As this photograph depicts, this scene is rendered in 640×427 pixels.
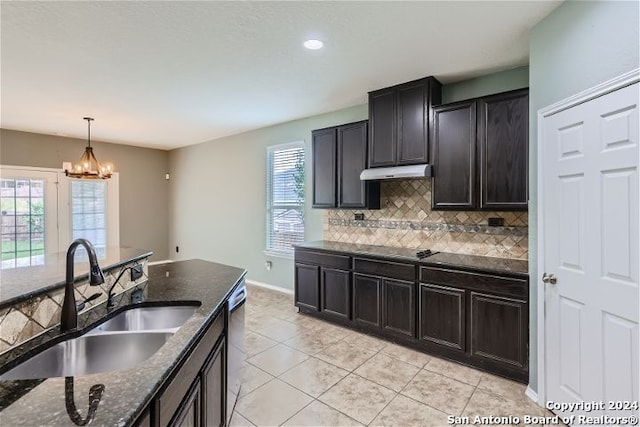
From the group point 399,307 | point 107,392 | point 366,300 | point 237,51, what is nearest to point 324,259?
point 366,300

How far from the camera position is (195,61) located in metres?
2.96

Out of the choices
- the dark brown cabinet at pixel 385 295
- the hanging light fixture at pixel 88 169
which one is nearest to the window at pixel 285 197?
the dark brown cabinet at pixel 385 295

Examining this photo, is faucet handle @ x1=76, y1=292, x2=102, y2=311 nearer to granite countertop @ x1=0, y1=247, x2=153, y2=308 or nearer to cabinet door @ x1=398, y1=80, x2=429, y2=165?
granite countertop @ x1=0, y1=247, x2=153, y2=308

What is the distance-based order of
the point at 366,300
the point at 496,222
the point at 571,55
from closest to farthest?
the point at 571,55, the point at 496,222, the point at 366,300

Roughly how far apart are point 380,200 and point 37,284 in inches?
131

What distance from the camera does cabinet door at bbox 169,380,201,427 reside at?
122cm

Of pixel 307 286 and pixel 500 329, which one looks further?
pixel 307 286

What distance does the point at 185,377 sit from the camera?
1306 mm

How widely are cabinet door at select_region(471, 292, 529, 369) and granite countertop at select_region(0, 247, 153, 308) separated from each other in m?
2.71

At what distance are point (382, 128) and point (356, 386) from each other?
2.57m

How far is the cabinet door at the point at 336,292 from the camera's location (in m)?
3.73

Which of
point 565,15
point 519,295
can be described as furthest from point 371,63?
point 519,295

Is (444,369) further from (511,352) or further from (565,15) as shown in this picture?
(565,15)

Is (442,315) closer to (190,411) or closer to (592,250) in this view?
(592,250)
